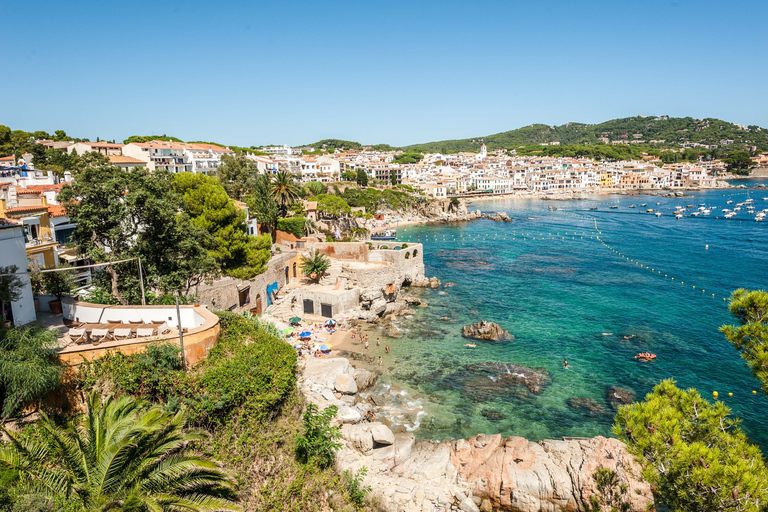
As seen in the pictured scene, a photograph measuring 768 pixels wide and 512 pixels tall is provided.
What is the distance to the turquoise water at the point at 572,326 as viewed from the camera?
1938 cm

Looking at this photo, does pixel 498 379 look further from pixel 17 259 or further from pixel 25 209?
pixel 25 209

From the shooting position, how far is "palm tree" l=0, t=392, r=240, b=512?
7.88 m

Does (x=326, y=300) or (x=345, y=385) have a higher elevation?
(x=326, y=300)

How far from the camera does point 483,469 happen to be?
1470cm

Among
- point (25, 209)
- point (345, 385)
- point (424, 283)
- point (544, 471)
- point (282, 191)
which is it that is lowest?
point (544, 471)

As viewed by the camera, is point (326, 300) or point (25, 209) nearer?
point (25, 209)

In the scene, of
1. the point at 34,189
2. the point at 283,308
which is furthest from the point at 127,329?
the point at 34,189

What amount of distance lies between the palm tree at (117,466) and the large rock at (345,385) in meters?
9.58

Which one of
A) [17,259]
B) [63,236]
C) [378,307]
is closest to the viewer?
[17,259]

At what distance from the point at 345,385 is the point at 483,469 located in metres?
7.03

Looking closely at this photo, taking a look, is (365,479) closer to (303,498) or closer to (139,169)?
(303,498)

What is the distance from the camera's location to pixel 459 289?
37.5 m

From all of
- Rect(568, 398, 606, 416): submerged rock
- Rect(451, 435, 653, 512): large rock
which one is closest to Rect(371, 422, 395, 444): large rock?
Rect(451, 435, 653, 512): large rock

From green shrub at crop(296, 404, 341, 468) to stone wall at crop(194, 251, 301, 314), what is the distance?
31.7ft
